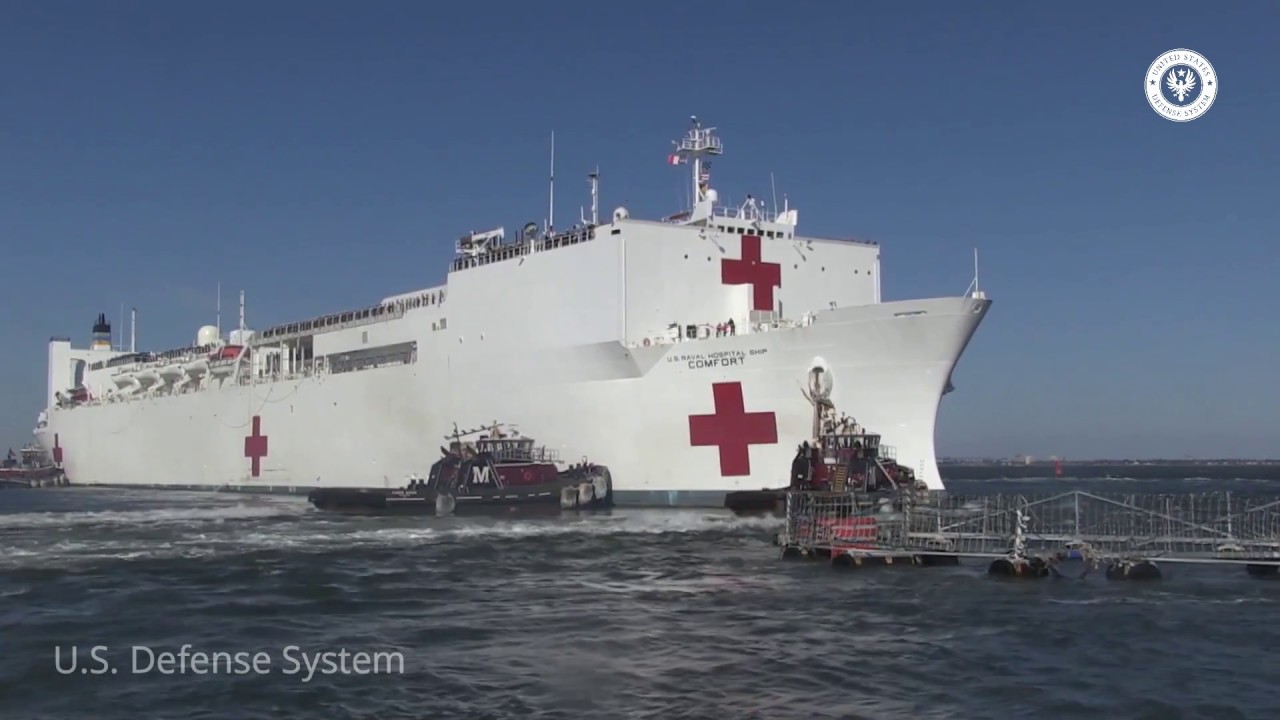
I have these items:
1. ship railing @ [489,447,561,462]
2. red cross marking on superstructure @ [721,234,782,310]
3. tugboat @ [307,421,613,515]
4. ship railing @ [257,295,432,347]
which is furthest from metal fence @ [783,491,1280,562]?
ship railing @ [257,295,432,347]

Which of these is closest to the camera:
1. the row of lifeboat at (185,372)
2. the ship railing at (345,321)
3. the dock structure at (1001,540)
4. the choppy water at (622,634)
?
the choppy water at (622,634)

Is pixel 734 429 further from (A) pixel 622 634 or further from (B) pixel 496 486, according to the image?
(A) pixel 622 634

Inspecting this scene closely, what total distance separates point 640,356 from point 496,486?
13.3 ft

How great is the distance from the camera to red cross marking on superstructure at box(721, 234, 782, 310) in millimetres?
23406

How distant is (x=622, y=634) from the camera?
32.6 ft

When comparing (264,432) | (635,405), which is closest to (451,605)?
(635,405)

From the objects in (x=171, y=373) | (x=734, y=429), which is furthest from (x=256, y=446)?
(x=734, y=429)

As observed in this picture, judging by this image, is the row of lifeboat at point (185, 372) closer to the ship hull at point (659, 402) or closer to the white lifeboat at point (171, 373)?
the white lifeboat at point (171, 373)

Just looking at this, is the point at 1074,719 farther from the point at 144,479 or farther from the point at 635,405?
the point at 144,479

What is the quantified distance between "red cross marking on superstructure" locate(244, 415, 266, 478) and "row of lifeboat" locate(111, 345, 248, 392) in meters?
3.09

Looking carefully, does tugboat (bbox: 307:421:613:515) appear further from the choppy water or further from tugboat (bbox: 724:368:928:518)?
the choppy water

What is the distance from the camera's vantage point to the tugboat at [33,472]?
45719 mm

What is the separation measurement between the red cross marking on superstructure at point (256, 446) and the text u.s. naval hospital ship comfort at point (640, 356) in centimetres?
58

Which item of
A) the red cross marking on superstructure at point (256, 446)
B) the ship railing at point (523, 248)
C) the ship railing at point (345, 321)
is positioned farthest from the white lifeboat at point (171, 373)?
the ship railing at point (523, 248)
